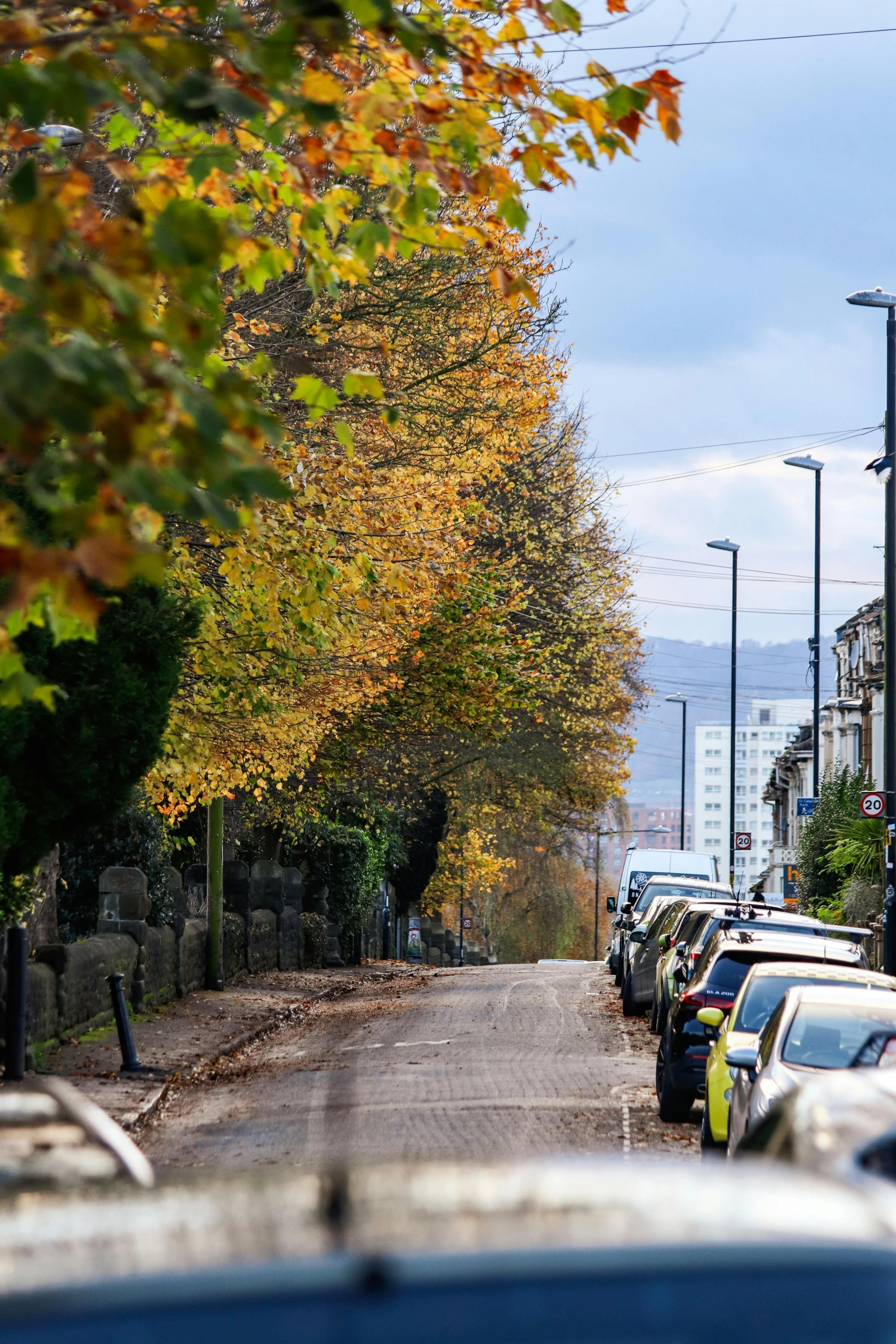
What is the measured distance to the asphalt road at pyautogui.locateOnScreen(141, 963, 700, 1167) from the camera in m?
11.7

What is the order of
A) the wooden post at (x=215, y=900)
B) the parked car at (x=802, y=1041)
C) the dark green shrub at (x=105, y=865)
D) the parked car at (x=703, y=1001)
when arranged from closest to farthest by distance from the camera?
the parked car at (x=802, y=1041) < the parked car at (x=703, y=1001) < the wooden post at (x=215, y=900) < the dark green shrub at (x=105, y=865)

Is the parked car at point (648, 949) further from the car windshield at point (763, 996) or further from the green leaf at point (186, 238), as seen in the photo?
the green leaf at point (186, 238)

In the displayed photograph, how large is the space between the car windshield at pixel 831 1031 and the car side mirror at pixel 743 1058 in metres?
0.33

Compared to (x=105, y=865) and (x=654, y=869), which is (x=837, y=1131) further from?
(x=654, y=869)

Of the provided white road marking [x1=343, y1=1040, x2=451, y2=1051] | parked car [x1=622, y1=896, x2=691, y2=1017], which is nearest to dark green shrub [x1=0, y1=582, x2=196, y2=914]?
white road marking [x1=343, y1=1040, x2=451, y2=1051]

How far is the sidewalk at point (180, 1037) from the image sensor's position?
14.6 m

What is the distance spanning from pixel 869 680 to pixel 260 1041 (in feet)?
143

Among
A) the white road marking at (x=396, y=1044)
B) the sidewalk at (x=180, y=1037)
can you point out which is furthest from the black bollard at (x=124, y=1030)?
the white road marking at (x=396, y=1044)

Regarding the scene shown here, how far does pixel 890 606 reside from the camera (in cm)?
2438

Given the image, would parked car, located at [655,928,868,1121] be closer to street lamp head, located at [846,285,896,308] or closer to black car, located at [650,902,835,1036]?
black car, located at [650,902,835,1036]

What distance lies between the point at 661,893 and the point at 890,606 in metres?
6.07

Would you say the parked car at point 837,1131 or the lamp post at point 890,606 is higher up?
the lamp post at point 890,606

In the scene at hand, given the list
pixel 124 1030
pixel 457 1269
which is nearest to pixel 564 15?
pixel 457 1269

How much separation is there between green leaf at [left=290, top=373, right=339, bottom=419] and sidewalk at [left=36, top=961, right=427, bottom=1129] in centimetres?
787
